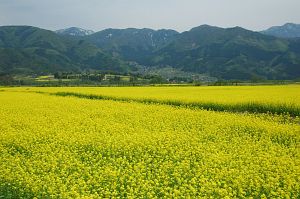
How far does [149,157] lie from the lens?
14.5 metres

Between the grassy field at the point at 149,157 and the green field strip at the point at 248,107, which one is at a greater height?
the green field strip at the point at 248,107

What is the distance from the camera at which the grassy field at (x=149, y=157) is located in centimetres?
1090

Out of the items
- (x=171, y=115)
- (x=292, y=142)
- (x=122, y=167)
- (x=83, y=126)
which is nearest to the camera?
(x=122, y=167)

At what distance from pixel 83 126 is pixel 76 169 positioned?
7414mm

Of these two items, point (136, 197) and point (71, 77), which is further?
point (71, 77)

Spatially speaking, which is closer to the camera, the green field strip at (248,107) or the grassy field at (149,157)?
the grassy field at (149,157)

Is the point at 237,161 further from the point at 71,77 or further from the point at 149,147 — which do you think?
the point at 71,77

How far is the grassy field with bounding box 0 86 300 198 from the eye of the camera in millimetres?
10898

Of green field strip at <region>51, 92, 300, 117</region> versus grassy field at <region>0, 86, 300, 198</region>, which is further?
green field strip at <region>51, 92, 300, 117</region>

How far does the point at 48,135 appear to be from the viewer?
1803 cm

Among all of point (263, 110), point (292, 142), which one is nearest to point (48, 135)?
point (292, 142)

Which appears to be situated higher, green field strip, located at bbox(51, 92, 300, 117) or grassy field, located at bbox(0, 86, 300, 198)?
green field strip, located at bbox(51, 92, 300, 117)

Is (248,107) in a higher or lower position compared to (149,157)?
higher

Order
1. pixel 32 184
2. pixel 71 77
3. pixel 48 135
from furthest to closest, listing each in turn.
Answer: pixel 71 77 < pixel 48 135 < pixel 32 184
